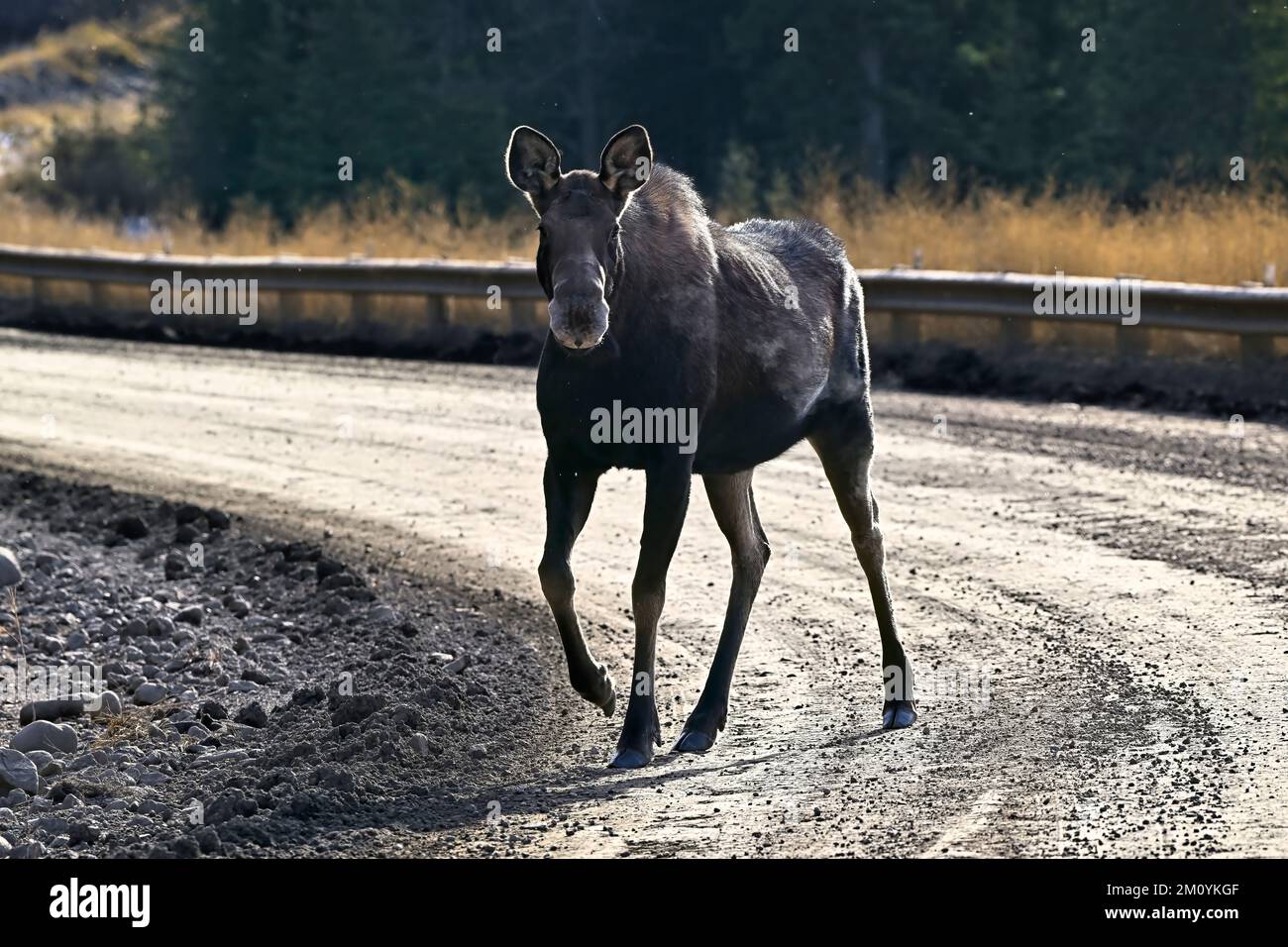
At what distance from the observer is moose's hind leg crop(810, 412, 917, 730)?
7930mm

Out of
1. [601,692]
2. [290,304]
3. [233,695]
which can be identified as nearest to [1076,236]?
[290,304]

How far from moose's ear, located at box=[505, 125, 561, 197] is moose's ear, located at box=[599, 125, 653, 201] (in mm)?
171

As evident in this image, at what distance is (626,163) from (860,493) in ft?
5.81

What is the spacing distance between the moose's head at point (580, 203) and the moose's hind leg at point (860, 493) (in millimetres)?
1397

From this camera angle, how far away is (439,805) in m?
6.63

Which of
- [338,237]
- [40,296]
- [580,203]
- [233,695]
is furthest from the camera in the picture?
[338,237]

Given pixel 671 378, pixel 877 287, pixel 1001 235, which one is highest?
pixel 1001 235

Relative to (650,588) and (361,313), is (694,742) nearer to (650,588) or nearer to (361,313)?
(650,588)

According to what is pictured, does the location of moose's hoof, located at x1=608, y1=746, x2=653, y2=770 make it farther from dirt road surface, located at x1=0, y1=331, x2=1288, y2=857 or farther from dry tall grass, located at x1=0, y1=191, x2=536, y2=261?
dry tall grass, located at x1=0, y1=191, x2=536, y2=261

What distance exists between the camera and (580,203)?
6.92 m

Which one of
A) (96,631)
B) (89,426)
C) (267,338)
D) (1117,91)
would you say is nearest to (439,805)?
(96,631)

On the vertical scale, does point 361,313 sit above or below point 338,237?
below

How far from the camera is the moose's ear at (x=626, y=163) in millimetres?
6957

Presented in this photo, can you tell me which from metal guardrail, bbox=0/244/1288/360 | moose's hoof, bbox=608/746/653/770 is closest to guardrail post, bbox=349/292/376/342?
metal guardrail, bbox=0/244/1288/360
